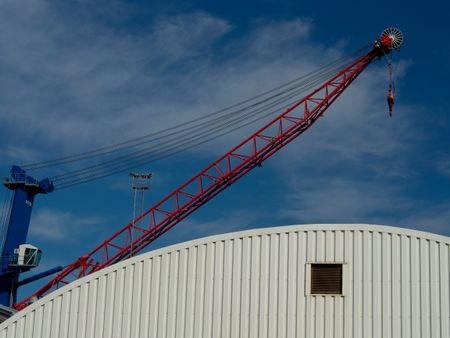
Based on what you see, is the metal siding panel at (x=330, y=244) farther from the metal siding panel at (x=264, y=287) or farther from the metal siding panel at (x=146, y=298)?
the metal siding panel at (x=146, y=298)

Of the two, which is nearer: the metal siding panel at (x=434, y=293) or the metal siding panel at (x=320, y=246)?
the metal siding panel at (x=434, y=293)

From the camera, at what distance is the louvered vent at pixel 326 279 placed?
27844mm

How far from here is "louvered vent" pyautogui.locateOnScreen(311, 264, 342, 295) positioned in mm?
27844

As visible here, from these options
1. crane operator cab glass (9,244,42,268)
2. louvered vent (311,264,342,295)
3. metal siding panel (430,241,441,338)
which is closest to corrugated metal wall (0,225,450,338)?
metal siding panel (430,241,441,338)

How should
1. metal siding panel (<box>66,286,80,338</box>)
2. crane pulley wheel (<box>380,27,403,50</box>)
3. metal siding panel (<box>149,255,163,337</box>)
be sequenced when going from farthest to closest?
crane pulley wheel (<box>380,27,403,50</box>) < metal siding panel (<box>66,286,80,338</box>) < metal siding panel (<box>149,255,163,337</box>)

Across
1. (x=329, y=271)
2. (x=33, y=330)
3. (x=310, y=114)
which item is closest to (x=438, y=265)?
(x=329, y=271)

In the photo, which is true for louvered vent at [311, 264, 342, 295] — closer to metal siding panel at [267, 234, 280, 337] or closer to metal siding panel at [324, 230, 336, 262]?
metal siding panel at [324, 230, 336, 262]

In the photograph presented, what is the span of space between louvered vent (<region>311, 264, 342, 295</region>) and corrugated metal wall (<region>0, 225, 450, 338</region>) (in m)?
0.24

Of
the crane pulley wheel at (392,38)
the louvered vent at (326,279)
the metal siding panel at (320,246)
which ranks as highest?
the crane pulley wheel at (392,38)

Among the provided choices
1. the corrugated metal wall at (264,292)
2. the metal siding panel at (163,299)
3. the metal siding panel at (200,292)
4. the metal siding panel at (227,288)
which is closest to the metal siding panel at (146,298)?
the corrugated metal wall at (264,292)

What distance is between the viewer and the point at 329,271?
91.9 feet

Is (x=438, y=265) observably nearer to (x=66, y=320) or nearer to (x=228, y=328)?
(x=228, y=328)

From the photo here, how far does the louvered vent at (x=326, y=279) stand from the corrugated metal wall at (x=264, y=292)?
0.24 m

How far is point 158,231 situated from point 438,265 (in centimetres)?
5906
